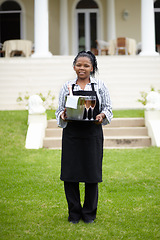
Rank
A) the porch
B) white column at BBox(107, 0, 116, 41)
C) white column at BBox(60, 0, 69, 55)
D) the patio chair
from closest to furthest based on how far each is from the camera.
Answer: the porch → the patio chair → white column at BBox(60, 0, 69, 55) → white column at BBox(107, 0, 116, 41)

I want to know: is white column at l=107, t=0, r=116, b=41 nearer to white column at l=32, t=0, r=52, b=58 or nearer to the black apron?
white column at l=32, t=0, r=52, b=58

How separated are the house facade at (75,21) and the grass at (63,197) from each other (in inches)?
392

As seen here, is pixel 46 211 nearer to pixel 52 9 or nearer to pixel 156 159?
pixel 156 159

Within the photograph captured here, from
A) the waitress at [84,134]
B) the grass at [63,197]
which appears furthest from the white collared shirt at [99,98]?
the grass at [63,197]

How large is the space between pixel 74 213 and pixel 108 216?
0.47 m

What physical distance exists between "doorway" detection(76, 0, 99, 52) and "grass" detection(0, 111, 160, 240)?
422 inches

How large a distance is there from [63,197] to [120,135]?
13.4 feet

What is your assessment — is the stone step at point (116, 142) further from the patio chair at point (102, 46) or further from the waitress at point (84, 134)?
the patio chair at point (102, 46)

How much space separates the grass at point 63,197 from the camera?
3701 millimetres

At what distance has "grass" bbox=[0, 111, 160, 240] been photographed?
3.70 meters

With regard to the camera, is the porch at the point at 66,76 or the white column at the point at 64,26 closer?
the porch at the point at 66,76

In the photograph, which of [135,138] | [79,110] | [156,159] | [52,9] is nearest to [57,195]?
[79,110]

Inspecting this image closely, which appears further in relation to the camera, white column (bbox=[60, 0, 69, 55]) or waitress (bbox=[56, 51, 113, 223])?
white column (bbox=[60, 0, 69, 55])

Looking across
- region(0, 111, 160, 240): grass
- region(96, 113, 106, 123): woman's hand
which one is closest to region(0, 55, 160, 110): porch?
region(0, 111, 160, 240): grass
